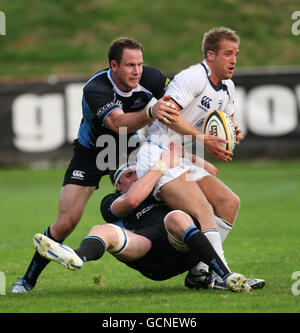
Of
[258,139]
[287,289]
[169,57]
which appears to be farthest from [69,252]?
[169,57]

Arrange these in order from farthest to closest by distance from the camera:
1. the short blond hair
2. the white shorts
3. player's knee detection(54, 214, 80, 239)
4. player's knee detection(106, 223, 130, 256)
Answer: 1. player's knee detection(54, 214, 80, 239)
2. the short blond hair
3. the white shorts
4. player's knee detection(106, 223, 130, 256)

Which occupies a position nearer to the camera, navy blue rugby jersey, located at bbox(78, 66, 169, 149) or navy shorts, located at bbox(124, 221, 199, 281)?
navy shorts, located at bbox(124, 221, 199, 281)

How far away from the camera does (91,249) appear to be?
19.6ft

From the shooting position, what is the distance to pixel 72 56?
89.8ft

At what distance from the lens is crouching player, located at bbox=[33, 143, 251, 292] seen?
5992 millimetres

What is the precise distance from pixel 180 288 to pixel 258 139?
13357 mm

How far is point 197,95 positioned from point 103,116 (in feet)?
2.91

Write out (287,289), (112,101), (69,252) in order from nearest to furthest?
(69,252)
(287,289)
(112,101)

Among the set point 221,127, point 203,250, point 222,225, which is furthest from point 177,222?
point 221,127

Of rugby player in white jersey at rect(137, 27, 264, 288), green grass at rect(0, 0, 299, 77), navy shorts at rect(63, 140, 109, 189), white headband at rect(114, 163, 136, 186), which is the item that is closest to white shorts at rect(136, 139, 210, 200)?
rugby player in white jersey at rect(137, 27, 264, 288)

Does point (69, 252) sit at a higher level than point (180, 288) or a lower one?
higher

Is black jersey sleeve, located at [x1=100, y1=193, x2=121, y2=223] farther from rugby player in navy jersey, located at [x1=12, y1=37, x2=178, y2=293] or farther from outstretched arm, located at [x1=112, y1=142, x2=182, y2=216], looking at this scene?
rugby player in navy jersey, located at [x1=12, y1=37, x2=178, y2=293]
